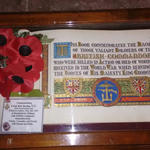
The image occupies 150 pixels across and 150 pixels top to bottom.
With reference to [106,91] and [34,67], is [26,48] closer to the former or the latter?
[34,67]

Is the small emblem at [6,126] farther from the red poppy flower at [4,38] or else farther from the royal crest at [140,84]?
the royal crest at [140,84]

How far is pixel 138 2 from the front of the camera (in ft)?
2.66

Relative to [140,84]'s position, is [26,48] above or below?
above

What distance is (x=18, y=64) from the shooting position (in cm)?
69

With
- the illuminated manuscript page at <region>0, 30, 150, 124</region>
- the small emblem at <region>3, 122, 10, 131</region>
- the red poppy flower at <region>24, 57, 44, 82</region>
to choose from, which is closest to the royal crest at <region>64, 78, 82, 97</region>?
the illuminated manuscript page at <region>0, 30, 150, 124</region>

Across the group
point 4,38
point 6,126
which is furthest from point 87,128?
point 4,38

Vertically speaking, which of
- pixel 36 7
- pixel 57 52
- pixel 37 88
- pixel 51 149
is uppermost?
pixel 36 7

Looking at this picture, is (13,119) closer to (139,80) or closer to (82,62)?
(82,62)

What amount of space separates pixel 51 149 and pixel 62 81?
225mm

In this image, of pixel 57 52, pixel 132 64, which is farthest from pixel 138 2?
pixel 57 52

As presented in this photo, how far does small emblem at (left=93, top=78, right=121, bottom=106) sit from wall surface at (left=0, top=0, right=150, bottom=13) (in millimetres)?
309

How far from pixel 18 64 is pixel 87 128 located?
0.32 m

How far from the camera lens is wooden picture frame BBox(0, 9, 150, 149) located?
2.06 ft

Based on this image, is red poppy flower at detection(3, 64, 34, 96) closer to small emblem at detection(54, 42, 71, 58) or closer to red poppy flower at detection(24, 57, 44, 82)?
red poppy flower at detection(24, 57, 44, 82)
